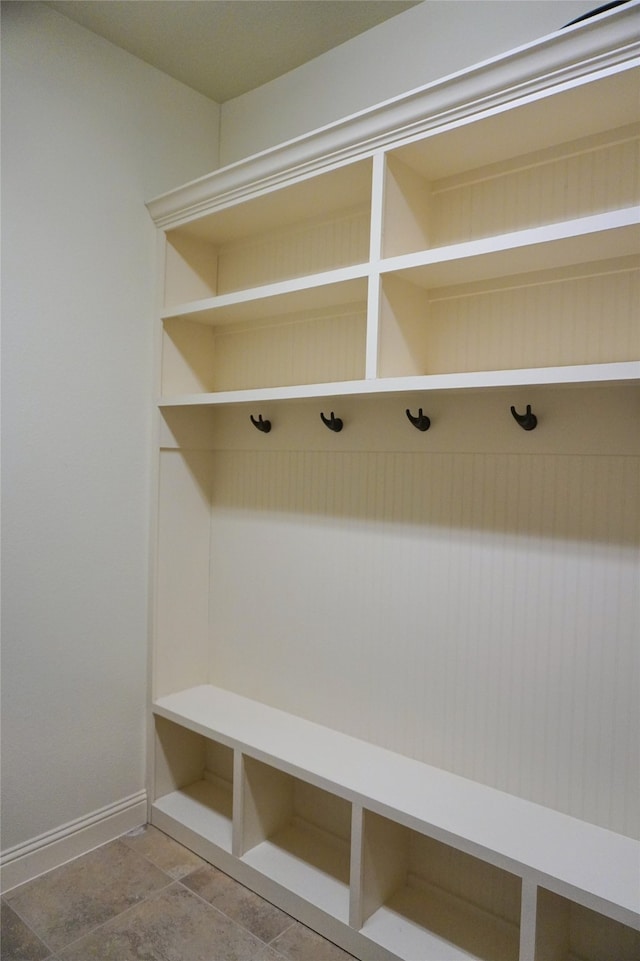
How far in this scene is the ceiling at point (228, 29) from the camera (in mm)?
1893

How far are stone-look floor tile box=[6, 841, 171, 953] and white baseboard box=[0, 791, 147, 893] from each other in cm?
3

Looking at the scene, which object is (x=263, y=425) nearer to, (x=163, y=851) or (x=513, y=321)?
(x=513, y=321)

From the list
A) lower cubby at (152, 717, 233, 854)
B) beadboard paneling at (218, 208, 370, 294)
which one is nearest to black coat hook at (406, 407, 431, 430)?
beadboard paneling at (218, 208, 370, 294)

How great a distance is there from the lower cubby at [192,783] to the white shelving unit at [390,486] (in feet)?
0.04

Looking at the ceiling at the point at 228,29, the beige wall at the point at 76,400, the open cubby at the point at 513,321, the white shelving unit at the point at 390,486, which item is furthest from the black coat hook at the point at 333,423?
the ceiling at the point at 228,29

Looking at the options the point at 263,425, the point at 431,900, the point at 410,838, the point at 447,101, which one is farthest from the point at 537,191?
the point at 431,900

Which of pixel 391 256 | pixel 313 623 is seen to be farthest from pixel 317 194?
pixel 313 623

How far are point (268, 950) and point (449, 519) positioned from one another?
1.27 meters

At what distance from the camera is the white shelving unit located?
1448 mm

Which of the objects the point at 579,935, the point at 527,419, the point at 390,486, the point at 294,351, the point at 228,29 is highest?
the point at 228,29

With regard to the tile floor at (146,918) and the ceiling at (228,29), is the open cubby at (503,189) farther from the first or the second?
the tile floor at (146,918)

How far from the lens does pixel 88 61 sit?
2.02 meters

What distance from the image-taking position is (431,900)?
1.80 m

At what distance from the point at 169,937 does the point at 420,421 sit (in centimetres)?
160
